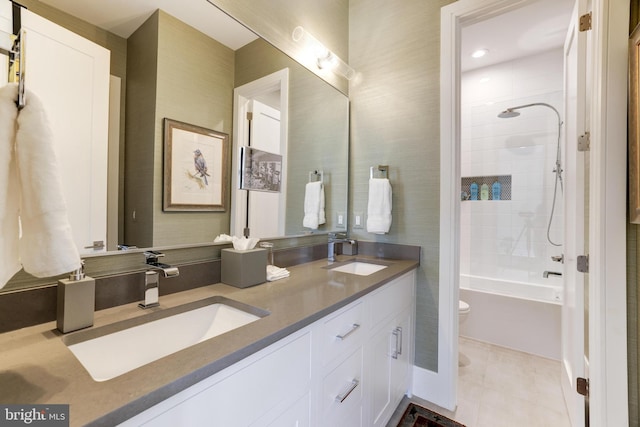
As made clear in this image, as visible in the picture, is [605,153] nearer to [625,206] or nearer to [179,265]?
[625,206]

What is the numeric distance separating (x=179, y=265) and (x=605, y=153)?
178 centimetres

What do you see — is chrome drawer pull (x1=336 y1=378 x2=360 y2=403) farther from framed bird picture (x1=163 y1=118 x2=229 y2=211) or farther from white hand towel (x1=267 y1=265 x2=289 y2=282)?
framed bird picture (x1=163 y1=118 x2=229 y2=211)

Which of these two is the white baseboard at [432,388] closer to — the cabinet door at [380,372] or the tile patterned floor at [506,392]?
the tile patterned floor at [506,392]

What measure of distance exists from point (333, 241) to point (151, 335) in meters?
1.25

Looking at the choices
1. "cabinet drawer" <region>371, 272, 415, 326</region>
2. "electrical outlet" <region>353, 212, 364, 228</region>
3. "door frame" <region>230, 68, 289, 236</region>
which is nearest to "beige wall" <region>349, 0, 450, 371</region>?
"electrical outlet" <region>353, 212, 364, 228</region>

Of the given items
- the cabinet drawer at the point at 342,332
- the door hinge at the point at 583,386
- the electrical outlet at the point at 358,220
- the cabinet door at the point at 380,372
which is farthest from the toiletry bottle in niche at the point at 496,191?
the cabinet drawer at the point at 342,332

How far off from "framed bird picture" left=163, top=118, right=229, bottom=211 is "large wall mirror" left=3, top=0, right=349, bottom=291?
0.03m

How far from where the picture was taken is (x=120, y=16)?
0.98 metres

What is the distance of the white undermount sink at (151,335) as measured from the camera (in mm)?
746

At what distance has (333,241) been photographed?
196 cm

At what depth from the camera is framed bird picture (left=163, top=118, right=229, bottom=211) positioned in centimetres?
114

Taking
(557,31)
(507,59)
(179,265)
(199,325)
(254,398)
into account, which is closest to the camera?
(254,398)

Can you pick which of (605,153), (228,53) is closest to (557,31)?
(605,153)

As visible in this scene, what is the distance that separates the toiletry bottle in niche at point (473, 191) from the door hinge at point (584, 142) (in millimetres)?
1857
